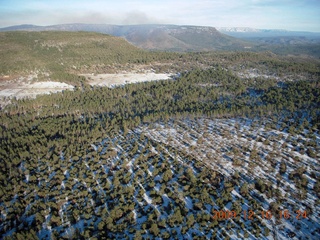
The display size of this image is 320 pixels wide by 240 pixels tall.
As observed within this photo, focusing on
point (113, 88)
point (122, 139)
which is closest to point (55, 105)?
point (113, 88)

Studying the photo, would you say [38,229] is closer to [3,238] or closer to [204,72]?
[3,238]
